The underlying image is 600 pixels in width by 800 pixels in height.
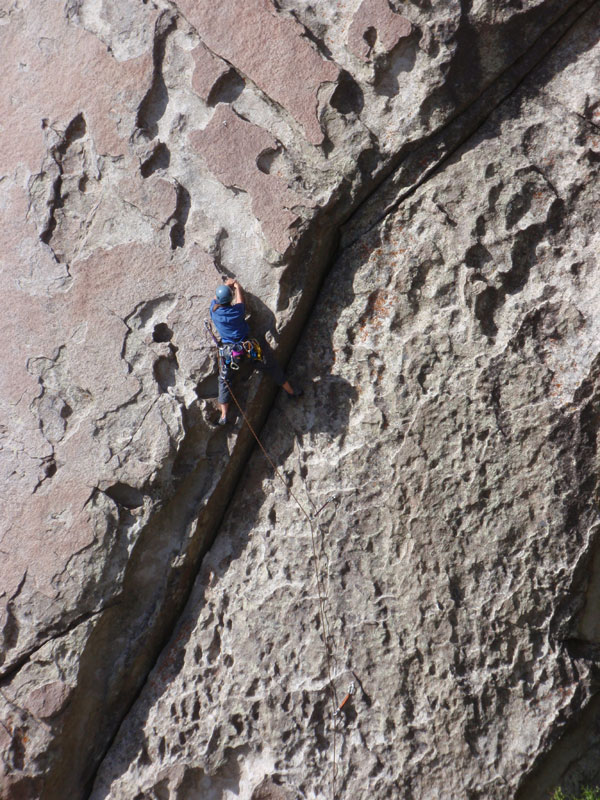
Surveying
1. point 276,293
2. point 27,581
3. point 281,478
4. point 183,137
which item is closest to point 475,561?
point 281,478

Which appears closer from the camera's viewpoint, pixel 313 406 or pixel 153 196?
pixel 153 196

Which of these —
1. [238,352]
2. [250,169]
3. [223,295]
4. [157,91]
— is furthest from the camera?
[157,91]

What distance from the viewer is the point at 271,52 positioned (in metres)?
3.91

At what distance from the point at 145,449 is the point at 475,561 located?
6.36 feet

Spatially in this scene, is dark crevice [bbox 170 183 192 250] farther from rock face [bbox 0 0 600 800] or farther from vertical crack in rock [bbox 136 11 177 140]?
vertical crack in rock [bbox 136 11 177 140]

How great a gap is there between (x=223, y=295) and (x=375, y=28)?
171 centimetres

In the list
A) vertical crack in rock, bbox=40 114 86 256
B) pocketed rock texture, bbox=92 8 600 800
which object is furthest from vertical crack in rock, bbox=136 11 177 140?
pocketed rock texture, bbox=92 8 600 800

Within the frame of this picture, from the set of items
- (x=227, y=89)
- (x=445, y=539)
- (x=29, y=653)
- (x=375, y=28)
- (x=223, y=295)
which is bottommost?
(x=29, y=653)

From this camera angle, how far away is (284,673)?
3.90 m

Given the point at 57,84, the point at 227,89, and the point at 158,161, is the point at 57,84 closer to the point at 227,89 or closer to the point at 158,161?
the point at 158,161

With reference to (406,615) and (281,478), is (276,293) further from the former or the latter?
(406,615)

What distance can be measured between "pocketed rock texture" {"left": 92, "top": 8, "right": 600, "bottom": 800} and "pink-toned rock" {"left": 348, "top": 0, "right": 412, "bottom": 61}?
27.6 inches

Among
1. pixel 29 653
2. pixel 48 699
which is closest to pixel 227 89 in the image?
pixel 29 653

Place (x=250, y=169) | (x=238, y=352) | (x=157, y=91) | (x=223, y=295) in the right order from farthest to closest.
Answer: (x=157, y=91), (x=250, y=169), (x=238, y=352), (x=223, y=295)
